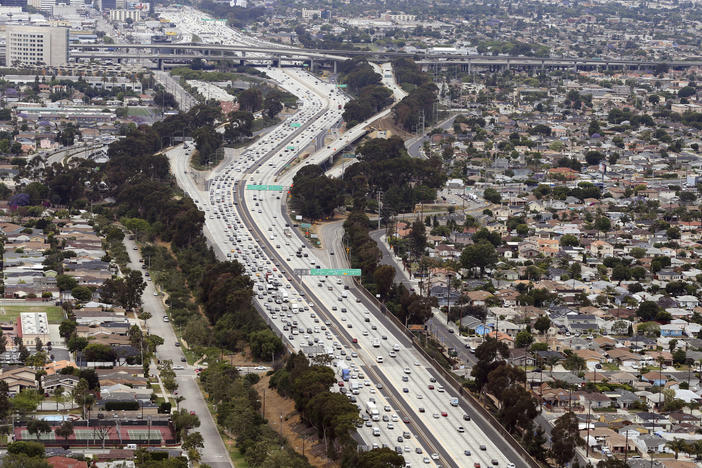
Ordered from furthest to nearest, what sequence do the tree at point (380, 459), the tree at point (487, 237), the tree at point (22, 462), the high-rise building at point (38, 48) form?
the high-rise building at point (38, 48) < the tree at point (487, 237) < the tree at point (380, 459) < the tree at point (22, 462)

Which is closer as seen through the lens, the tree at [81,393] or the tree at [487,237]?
the tree at [81,393]

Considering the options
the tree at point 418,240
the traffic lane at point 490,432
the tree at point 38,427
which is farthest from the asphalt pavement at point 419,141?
the tree at point 38,427

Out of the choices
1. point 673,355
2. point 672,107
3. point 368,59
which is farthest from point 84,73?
point 673,355

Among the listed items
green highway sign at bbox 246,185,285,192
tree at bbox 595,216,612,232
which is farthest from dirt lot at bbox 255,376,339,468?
green highway sign at bbox 246,185,285,192

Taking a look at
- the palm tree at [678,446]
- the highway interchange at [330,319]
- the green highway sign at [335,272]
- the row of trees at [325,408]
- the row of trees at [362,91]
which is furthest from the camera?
the row of trees at [362,91]

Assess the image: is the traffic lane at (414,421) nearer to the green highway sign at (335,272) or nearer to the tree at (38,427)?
the tree at (38,427)

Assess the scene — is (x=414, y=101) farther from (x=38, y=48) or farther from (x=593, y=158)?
(x=38, y=48)
